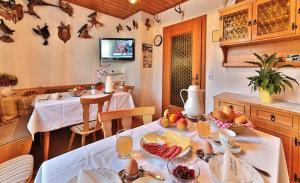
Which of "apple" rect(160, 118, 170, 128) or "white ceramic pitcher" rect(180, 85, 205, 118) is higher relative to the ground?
"white ceramic pitcher" rect(180, 85, 205, 118)

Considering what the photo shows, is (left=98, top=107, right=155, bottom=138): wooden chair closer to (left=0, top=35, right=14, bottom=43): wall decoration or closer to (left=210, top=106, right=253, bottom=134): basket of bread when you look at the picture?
(left=210, top=106, right=253, bottom=134): basket of bread

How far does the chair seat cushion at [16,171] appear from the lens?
41.9 inches

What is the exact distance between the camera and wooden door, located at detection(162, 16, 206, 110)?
287cm

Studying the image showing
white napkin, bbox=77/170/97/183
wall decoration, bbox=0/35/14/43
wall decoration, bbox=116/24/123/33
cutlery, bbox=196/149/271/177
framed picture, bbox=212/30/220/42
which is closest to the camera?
white napkin, bbox=77/170/97/183

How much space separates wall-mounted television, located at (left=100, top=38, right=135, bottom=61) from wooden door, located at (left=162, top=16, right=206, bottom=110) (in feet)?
2.44

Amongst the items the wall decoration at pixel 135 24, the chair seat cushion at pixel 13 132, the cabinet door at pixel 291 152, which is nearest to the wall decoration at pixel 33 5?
the wall decoration at pixel 135 24

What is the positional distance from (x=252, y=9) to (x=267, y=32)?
12.6 inches

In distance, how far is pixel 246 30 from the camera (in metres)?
2.05

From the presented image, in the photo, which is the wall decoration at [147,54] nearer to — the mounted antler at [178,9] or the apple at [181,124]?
the mounted antler at [178,9]

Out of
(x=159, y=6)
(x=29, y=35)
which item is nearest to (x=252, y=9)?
(x=159, y=6)

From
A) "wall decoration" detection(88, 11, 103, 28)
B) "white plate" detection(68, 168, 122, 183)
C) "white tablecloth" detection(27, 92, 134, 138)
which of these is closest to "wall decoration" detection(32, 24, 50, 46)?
"wall decoration" detection(88, 11, 103, 28)

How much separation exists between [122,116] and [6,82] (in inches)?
89.6

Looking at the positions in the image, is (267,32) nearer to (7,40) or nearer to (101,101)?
(101,101)

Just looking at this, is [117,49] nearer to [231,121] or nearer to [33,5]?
[33,5]
